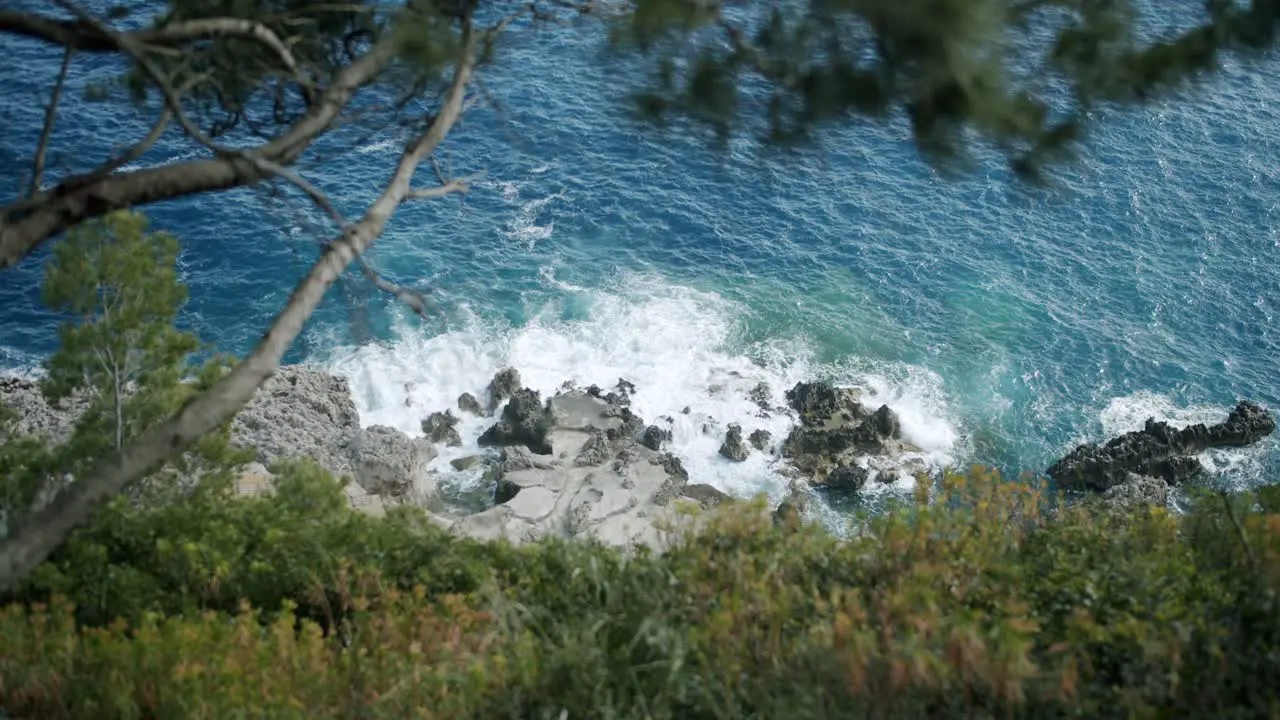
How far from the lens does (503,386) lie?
28.1 metres

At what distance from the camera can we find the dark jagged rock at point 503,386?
2812 centimetres

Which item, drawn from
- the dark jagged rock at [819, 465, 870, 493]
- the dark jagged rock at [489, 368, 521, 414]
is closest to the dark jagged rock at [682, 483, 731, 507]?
the dark jagged rock at [819, 465, 870, 493]

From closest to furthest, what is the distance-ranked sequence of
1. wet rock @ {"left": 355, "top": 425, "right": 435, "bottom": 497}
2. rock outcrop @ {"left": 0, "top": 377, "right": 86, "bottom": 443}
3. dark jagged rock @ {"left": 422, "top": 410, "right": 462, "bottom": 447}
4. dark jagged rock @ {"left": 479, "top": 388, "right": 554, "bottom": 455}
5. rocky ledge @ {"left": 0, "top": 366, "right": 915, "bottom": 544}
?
rock outcrop @ {"left": 0, "top": 377, "right": 86, "bottom": 443}, rocky ledge @ {"left": 0, "top": 366, "right": 915, "bottom": 544}, wet rock @ {"left": 355, "top": 425, "right": 435, "bottom": 497}, dark jagged rock @ {"left": 479, "top": 388, "right": 554, "bottom": 455}, dark jagged rock @ {"left": 422, "top": 410, "right": 462, "bottom": 447}

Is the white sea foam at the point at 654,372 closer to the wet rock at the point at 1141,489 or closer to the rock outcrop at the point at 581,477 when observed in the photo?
the rock outcrop at the point at 581,477

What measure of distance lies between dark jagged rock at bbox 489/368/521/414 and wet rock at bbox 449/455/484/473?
1.94 metres

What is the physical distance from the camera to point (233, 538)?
11367mm

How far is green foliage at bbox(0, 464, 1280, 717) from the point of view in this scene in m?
6.80

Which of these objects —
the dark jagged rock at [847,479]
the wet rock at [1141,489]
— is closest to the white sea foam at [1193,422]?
the wet rock at [1141,489]

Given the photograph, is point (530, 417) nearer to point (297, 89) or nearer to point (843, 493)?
point (843, 493)

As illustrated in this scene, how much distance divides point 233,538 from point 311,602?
171 cm

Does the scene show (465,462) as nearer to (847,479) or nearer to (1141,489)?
(847,479)

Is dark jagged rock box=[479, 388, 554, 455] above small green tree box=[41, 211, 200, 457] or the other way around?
the other way around

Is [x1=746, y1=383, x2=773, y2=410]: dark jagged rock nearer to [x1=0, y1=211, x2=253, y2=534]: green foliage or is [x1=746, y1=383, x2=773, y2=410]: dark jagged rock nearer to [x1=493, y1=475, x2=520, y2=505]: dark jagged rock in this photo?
[x1=493, y1=475, x2=520, y2=505]: dark jagged rock

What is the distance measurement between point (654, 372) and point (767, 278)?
5.76 meters
